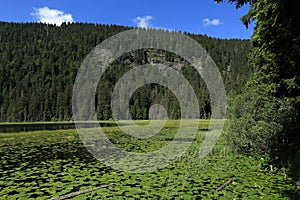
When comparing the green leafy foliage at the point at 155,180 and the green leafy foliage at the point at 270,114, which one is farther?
the green leafy foliage at the point at 270,114

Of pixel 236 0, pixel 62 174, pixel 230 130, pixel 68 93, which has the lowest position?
pixel 62 174

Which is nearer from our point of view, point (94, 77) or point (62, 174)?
point (62, 174)

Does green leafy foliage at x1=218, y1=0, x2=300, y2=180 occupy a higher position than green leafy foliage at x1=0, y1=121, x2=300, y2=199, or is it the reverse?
green leafy foliage at x1=218, y1=0, x2=300, y2=180

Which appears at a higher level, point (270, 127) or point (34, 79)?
point (34, 79)

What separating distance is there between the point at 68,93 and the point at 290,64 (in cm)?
13413

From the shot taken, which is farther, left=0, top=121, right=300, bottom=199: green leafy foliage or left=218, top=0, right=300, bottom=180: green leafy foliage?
left=218, top=0, right=300, bottom=180: green leafy foliage

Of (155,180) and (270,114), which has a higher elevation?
(270,114)

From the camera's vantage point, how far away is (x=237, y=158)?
1777 centimetres

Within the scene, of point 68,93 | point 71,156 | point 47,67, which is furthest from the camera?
point 47,67

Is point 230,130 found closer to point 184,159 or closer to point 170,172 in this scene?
point 184,159

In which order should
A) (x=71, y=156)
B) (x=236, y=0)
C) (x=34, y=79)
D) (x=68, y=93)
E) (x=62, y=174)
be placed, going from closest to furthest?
(x=236, y=0)
(x=62, y=174)
(x=71, y=156)
(x=68, y=93)
(x=34, y=79)

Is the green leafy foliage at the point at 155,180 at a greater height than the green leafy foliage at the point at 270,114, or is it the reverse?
the green leafy foliage at the point at 270,114

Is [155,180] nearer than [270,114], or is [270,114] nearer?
[155,180]

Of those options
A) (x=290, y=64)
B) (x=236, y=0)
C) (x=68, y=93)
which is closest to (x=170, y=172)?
(x=290, y=64)
